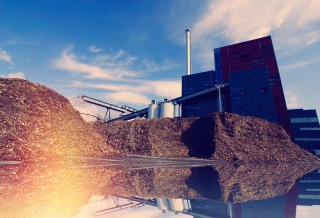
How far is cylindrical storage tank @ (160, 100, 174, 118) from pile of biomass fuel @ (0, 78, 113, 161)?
23.1m

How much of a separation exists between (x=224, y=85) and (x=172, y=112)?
30.9ft

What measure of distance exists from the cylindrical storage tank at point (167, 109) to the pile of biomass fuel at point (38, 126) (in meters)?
23.1

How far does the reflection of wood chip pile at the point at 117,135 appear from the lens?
13.3 meters

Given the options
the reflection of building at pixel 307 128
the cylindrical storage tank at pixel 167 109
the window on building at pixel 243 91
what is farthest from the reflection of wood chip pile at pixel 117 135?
the reflection of building at pixel 307 128

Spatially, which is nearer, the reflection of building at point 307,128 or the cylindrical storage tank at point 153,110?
the reflection of building at point 307,128

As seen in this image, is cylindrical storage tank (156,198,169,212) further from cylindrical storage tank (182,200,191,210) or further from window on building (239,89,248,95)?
window on building (239,89,248,95)

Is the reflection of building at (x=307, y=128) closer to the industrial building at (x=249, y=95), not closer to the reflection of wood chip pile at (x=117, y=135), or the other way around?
the industrial building at (x=249, y=95)

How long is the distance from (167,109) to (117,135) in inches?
704

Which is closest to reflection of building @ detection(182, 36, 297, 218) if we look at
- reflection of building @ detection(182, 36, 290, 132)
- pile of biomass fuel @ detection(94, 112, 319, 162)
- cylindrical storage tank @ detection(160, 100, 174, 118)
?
reflection of building @ detection(182, 36, 290, 132)

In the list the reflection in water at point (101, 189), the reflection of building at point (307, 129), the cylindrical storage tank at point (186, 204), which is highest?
the reflection of building at point (307, 129)

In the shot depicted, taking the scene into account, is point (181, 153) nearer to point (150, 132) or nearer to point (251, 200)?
point (150, 132)

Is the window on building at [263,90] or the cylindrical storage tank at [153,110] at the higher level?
the window on building at [263,90]

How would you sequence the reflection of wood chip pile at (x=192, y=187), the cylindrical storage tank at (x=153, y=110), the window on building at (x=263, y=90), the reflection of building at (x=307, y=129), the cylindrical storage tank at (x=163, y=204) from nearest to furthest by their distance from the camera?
the cylindrical storage tank at (x=163, y=204) < the reflection of wood chip pile at (x=192, y=187) < the window on building at (x=263, y=90) < the reflection of building at (x=307, y=129) < the cylindrical storage tank at (x=153, y=110)

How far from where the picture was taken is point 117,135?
2531cm
